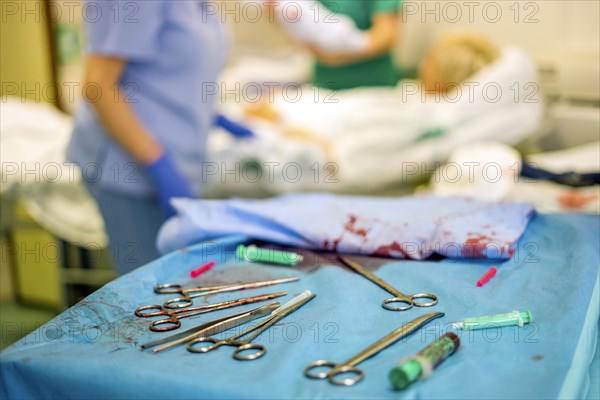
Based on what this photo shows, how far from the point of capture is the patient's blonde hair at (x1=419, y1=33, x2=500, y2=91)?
8.43 ft

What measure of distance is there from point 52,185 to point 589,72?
1.70 metres

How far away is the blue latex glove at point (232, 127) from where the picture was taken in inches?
83.6

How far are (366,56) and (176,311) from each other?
1965mm

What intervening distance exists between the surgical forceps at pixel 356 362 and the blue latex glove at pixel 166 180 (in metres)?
0.83

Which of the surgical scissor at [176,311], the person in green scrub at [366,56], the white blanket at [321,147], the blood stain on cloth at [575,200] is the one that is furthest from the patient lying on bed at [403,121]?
the surgical scissor at [176,311]

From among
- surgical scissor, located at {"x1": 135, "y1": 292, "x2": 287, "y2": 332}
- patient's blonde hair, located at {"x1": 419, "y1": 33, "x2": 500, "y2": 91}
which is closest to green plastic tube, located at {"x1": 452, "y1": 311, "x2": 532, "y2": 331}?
surgical scissor, located at {"x1": 135, "y1": 292, "x2": 287, "y2": 332}

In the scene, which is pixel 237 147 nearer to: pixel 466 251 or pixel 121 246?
pixel 121 246

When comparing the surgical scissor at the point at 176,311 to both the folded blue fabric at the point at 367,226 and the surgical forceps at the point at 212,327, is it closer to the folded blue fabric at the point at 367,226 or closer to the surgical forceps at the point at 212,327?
the surgical forceps at the point at 212,327

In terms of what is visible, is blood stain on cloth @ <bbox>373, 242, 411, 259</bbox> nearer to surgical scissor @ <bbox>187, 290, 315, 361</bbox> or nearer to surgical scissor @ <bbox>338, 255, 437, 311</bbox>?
surgical scissor @ <bbox>338, 255, 437, 311</bbox>

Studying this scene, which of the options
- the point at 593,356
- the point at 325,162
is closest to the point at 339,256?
the point at 593,356

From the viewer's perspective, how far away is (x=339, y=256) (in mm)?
1297


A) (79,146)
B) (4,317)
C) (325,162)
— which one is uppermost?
(79,146)

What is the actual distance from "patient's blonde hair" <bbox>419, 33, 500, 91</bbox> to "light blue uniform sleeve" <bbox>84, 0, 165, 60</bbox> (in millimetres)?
1298

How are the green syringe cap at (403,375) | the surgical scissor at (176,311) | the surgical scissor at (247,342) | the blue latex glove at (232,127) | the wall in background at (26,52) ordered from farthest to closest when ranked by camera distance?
1. the wall in background at (26,52)
2. the blue latex glove at (232,127)
3. the surgical scissor at (176,311)
4. the surgical scissor at (247,342)
5. the green syringe cap at (403,375)
